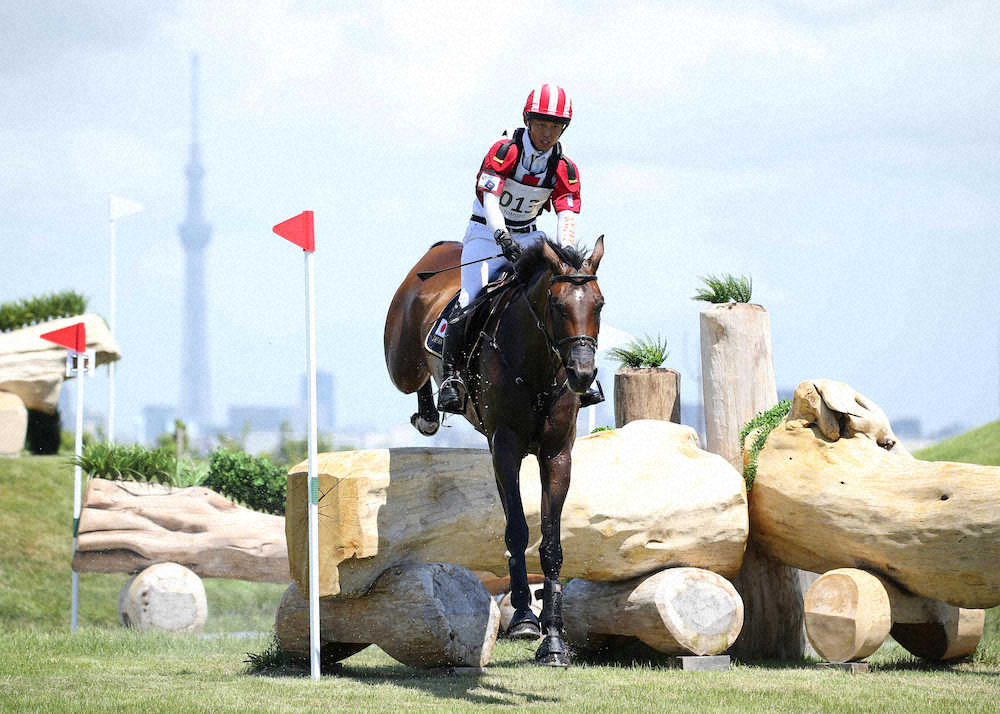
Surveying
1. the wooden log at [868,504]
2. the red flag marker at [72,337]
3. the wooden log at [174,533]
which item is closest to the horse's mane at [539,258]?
the wooden log at [868,504]

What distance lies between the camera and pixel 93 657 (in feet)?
30.6

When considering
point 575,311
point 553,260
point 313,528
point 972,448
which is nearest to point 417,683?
point 313,528

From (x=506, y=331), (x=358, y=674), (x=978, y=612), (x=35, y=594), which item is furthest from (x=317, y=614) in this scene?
(x=35, y=594)

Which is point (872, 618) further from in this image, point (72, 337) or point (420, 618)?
point (72, 337)

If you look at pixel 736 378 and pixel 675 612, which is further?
pixel 736 378

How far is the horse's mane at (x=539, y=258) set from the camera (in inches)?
269

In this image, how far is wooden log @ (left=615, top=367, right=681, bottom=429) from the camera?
1067 centimetres

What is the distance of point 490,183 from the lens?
8.05 metres

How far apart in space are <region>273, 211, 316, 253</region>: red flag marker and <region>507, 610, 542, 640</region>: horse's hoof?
3150 millimetres

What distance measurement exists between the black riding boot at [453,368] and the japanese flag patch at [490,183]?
2.78 ft

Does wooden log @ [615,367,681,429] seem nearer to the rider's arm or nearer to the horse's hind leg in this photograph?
the horse's hind leg

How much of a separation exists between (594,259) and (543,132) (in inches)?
58.6

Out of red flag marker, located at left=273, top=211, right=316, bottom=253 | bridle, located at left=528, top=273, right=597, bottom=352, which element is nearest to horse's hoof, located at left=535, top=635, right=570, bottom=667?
bridle, located at left=528, top=273, right=597, bottom=352

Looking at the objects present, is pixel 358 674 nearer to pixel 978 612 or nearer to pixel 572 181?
pixel 572 181
